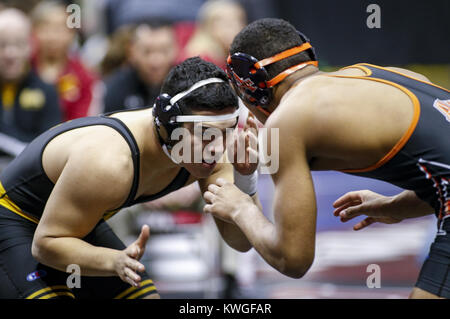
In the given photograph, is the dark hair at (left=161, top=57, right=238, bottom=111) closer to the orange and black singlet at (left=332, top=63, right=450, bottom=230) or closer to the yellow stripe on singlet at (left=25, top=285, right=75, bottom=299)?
the orange and black singlet at (left=332, top=63, right=450, bottom=230)

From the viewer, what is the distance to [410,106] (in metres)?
2.96

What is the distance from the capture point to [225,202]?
3.26 m

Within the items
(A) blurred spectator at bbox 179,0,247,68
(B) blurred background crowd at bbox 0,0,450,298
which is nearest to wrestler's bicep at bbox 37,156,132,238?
(B) blurred background crowd at bbox 0,0,450,298

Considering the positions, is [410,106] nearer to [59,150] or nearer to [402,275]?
[59,150]

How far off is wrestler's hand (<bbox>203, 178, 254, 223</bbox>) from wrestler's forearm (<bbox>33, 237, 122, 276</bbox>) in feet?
1.67

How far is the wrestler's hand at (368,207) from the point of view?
3537mm

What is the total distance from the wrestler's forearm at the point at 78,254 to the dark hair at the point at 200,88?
807 millimetres

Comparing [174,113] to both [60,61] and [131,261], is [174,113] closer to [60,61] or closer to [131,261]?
[131,261]

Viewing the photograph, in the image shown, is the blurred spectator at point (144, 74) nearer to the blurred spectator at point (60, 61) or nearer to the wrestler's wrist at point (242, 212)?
the blurred spectator at point (60, 61)

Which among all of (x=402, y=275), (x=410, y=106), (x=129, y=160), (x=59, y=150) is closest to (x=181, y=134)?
(x=129, y=160)

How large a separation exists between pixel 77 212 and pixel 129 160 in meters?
0.35

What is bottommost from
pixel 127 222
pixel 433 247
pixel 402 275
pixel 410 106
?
pixel 402 275

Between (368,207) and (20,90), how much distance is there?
377 centimetres

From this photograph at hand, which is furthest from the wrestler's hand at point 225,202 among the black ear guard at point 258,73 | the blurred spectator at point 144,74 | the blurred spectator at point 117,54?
the blurred spectator at point 117,54
